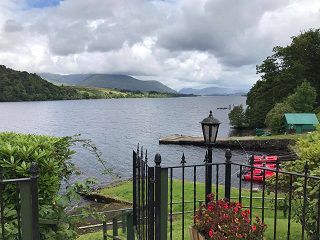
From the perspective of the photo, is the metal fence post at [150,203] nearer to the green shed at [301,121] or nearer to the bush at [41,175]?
the bush at [41,175]

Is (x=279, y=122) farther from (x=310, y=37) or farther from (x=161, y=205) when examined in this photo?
(x=161, y=205)

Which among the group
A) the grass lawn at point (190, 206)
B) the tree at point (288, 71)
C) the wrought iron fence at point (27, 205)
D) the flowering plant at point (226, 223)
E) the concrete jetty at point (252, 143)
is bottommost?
the concrete jetty at point (252, 143)

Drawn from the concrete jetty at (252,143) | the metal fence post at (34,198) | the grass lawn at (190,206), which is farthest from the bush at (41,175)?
the concrete jetty at (252,143)

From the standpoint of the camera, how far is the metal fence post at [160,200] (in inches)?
178

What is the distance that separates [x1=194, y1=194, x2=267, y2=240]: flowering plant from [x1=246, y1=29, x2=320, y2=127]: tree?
68.3 meters

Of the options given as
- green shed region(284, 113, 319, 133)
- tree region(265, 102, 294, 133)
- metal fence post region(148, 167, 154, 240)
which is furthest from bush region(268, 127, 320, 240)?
tree region(265, 102, 294, 133)

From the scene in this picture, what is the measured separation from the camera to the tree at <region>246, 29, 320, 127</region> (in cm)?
6875

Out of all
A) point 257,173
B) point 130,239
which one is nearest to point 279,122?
point 257,173

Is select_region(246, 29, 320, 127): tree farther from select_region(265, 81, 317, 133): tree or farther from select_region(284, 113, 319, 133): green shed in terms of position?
select_region(284, 113, 319, 133): green shed

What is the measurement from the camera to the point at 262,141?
55438 mm

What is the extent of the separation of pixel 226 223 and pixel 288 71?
2783 inches

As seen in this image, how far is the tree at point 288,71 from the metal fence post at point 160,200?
225 feet

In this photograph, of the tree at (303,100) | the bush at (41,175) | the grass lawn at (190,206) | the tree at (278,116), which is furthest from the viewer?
the tree at (278,116)

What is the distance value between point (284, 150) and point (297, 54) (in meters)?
27.8
